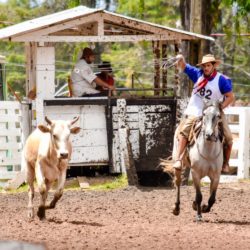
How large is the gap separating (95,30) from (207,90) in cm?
588

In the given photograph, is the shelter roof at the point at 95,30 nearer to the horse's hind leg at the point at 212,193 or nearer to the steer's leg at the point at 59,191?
the steer's leg at the point at 59,191

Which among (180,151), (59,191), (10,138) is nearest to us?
(59,191)

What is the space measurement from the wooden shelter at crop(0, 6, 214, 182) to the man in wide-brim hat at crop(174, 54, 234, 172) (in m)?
4.26

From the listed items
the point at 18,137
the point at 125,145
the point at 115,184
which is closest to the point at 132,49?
the point at 18,137

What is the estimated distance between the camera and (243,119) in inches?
747

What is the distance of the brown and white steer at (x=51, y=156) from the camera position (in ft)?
42.3

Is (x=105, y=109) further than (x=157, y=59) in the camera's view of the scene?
No

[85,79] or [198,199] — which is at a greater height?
[85,79]

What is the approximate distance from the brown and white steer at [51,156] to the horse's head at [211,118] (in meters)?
1.82

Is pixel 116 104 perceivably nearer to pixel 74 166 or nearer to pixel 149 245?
pixel 74 166

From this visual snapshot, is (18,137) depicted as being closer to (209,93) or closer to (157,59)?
(157,59)

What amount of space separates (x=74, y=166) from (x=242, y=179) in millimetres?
3465

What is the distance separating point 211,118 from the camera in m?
12.7

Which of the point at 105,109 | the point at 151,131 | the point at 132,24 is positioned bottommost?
the point at 151,131
